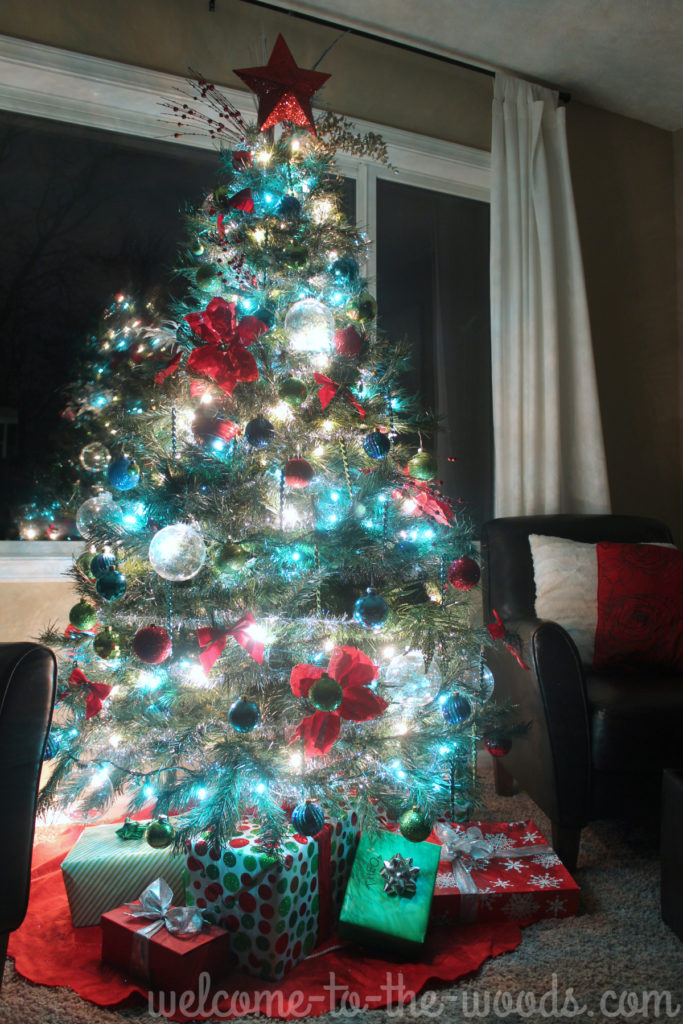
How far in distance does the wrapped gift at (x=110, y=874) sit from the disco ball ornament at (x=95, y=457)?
1089mm

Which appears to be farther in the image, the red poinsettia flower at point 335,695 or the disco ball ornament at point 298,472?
the disco ball ornament at point 298,472

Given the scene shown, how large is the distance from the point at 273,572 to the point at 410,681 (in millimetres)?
381

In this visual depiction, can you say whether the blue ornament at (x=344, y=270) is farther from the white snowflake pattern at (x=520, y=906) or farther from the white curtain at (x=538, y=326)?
the white snowflake pattern at (x=520, y=906)

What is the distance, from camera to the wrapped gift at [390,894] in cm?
135

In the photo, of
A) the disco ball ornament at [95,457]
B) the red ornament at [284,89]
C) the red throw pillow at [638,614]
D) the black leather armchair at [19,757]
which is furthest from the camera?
the disco ball ornament at [95,457]

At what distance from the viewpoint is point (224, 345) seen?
149 centimetres

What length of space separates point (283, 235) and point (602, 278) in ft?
6.89

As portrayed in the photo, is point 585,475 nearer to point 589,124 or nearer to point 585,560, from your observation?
point 585,560

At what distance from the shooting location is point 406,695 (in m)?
1.49

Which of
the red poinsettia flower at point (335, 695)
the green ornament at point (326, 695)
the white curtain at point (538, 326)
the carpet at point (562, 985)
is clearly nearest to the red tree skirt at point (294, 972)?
the carpet at point (562, 985)

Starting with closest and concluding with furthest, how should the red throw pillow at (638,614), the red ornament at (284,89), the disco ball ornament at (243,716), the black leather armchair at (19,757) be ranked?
the black leather armchair at (19,757), the disco ball ornament at (243,716), the red ornament at (284,89), the red throw pillow at (638,614)

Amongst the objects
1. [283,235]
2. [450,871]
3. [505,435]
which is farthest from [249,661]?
[505,435]

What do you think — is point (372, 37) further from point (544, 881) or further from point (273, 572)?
point (544, 881)

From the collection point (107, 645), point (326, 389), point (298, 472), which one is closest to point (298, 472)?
point (298, 472)
